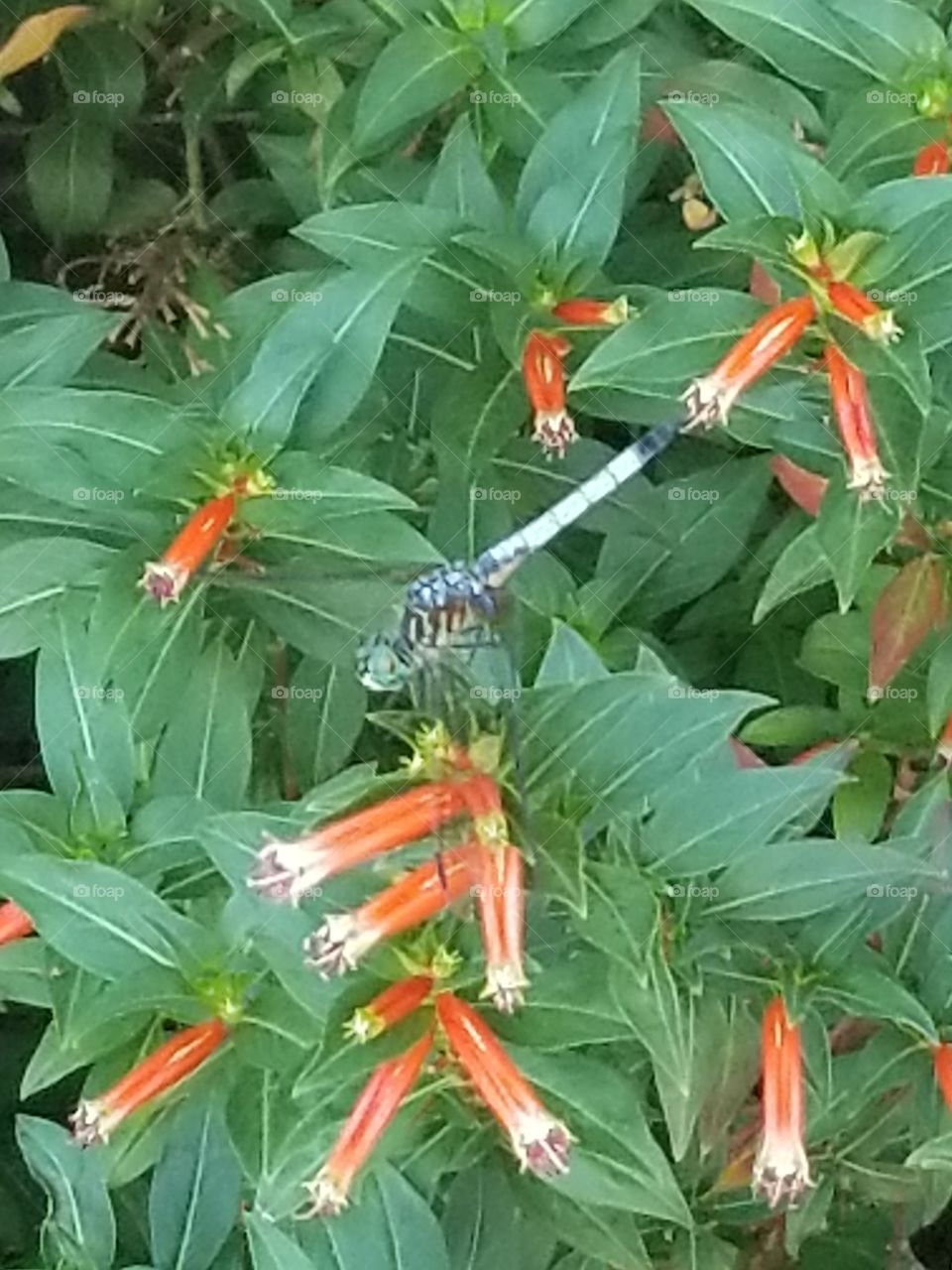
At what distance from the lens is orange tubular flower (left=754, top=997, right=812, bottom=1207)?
85cm

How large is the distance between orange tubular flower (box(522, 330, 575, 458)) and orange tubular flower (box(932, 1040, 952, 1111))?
39cm

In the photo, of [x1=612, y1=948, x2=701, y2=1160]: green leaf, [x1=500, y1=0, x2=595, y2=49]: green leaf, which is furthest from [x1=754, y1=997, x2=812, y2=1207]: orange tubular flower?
[x1=500, y1=0, x2=595, y2=49]: green leaf

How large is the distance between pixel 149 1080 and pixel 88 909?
9 centimetres

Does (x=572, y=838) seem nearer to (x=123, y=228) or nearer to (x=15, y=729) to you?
(x=15, y=729)

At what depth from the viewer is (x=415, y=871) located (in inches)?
31.9

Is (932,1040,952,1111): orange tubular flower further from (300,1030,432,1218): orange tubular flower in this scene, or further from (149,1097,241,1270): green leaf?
(149,1097,241,1270): green leaf

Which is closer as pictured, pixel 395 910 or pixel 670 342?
pixel 395 910

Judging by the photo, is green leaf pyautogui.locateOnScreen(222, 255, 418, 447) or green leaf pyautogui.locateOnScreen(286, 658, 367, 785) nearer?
green leaf pyautogui.locateOnScreen(222, 255, 418, 447)

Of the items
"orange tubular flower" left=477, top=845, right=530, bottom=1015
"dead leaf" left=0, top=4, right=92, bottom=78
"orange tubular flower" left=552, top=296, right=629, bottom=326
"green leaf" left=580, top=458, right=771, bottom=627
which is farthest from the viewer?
"dead leaf" left=0, top=4, right=92, bottom=78

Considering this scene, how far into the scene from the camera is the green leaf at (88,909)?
2.94ft

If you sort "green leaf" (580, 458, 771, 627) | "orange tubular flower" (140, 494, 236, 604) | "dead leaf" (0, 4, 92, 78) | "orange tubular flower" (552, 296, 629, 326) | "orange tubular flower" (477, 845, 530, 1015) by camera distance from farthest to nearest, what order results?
"dead leaf" (0, 4, 92, 78) < "green leaf" (580, 458, 771, 627) < "orange tubular flower" (552, 296, 629, 326) < "orange tubular flower" (140, 494, 236, 604) < "orange tubular flower" (477, 845, 530, 1015)

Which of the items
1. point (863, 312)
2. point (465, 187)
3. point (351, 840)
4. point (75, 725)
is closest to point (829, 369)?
point (863, 312)

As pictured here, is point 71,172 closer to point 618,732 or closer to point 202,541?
point 202,541

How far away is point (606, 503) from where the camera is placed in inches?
42.9
